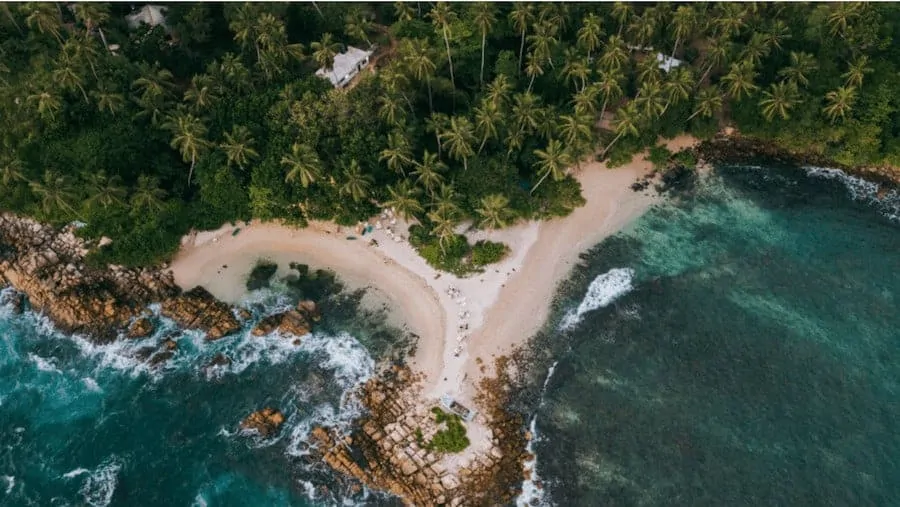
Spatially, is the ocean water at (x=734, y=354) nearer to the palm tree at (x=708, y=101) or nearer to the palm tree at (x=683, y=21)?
the palm tree at (x=708, y=101)

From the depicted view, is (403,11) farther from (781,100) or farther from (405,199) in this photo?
(781,100)

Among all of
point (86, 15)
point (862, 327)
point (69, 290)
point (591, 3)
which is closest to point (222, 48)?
point (86, 15)

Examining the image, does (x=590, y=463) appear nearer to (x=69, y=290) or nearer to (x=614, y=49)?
(x=614, y=49)

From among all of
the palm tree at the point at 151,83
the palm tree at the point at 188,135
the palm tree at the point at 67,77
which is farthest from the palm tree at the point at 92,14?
the palm tree at the point at 188,135

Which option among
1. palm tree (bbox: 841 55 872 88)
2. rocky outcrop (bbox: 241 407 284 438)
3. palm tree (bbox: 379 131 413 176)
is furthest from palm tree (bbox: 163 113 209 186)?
palm tree (bbox: 841 55 872 88)

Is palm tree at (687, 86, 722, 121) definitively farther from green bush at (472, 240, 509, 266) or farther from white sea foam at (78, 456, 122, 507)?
white sea foam at (78, 456, 122, 507)

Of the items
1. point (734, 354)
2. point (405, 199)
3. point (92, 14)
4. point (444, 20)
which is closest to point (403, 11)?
point (444, 20)
